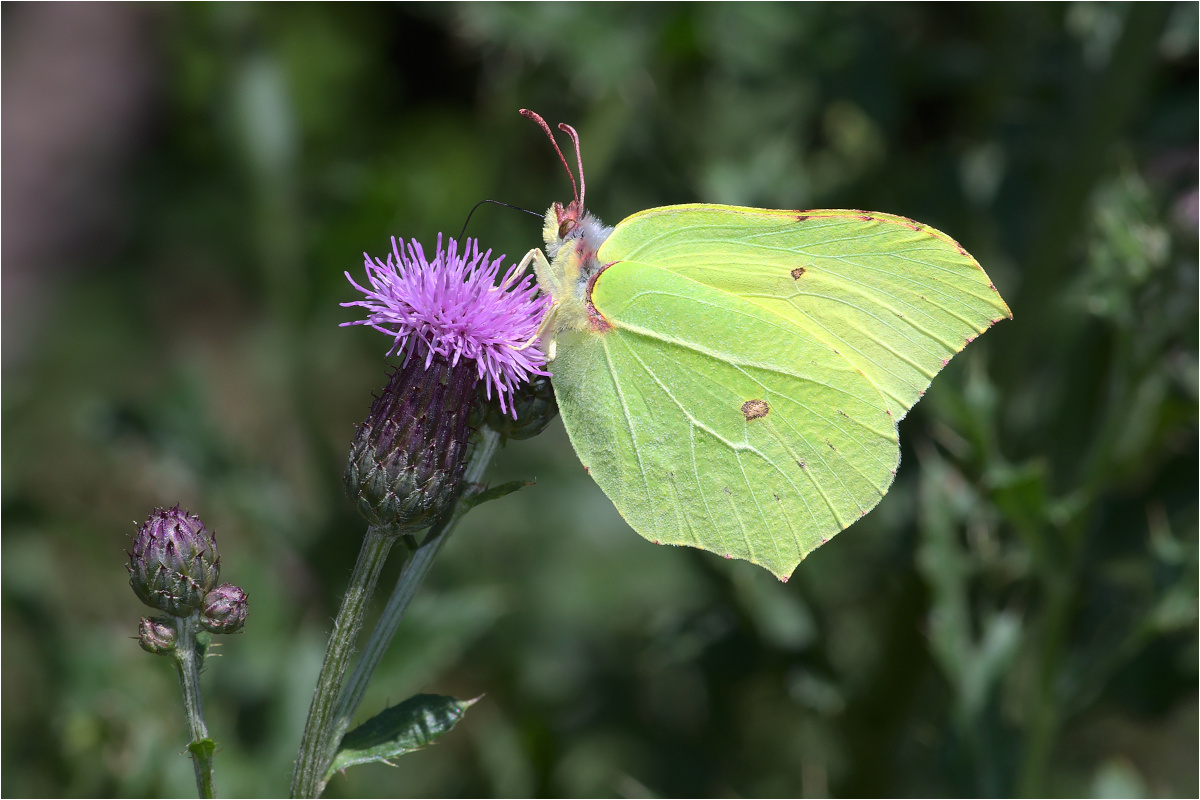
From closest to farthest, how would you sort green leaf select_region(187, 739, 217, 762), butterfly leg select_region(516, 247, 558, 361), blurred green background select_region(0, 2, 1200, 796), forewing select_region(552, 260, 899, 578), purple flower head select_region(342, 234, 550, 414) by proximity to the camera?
1. green leaf select_region(187, 739, 217, 762)
2. purple flower head select_region(342, 234, 550, 414)
3. butterfly leg select_region(516, 247, 558, 361)
4. forewing select_region(552, 260, 899, 578)
5. blurred green background select_region(0, 2, 1200, 796)

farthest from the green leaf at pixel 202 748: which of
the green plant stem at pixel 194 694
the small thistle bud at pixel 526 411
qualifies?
the small thistle bud at pixel 526 411

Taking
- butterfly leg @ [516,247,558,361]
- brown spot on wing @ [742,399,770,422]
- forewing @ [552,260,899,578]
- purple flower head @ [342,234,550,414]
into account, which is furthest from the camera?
brown spot on wing @ [742,399,770,422]

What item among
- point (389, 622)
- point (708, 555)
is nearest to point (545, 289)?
point (389, 622)

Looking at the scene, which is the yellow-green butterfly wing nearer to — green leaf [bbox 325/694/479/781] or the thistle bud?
the thistle bud

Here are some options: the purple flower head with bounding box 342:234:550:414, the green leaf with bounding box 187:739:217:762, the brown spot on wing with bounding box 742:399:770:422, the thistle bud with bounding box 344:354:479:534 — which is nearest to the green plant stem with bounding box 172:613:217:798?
the green leaf with bounding box 187:739:217:762

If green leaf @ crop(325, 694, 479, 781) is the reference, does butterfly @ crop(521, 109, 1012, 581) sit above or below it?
above

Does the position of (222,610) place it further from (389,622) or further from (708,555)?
(708,555)

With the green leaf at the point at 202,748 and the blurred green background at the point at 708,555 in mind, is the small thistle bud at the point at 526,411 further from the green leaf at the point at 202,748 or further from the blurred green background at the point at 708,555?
the blurred green background at the point at 708,555

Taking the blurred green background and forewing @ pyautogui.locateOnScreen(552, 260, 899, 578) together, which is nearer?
forewing @ pyautogui.locateOnScreen(552, 260, 899, 578)
